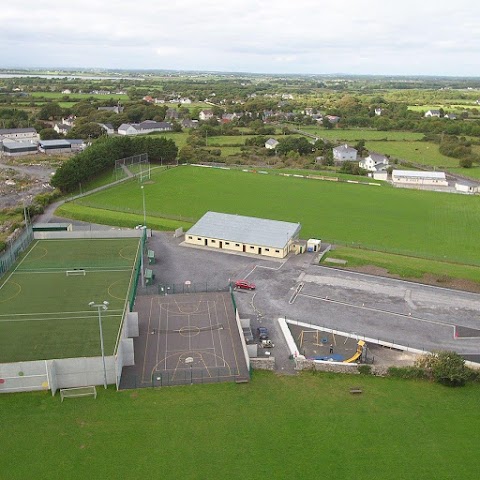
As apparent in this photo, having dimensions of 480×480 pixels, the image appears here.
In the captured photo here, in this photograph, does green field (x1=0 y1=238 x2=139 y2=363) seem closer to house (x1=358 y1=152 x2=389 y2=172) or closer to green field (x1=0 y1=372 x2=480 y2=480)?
green field (x1=0 y1=372 x2=480 y2=480)

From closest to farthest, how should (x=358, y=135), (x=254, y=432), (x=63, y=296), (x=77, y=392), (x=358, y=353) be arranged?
1. (x=254, y=432)
2. (x=77, y=392)
3. (x=358, y=353)
4. (x=63, y=296)
5. (x=358, y=135)

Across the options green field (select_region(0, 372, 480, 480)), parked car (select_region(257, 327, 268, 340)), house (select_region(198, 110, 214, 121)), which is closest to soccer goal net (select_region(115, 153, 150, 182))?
parked car (select_region(257, 327, 268, 340))

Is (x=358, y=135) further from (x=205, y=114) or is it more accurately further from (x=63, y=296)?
(x=63, y=296)

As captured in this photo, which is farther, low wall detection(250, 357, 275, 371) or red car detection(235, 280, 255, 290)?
red car detection(235, 280, 255, 290)

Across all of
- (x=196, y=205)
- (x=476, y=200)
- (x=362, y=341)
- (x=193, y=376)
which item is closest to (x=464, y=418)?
(x=362, y=341)

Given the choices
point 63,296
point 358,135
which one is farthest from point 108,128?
point 63,296

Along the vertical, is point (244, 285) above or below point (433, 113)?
below

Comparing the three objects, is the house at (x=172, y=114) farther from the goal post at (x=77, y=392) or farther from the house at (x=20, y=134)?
the goal post at (x=77, y=392)
